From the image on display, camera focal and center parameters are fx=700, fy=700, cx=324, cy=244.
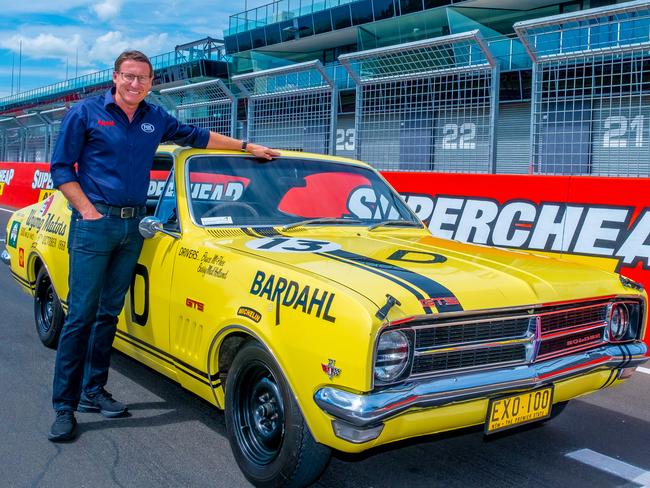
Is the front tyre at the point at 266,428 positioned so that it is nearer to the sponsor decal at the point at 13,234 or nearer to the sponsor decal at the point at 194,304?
the sponsor decal at the point at 194,304

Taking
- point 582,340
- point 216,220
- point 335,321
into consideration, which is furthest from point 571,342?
point 216,220

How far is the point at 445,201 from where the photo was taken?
7.50 m

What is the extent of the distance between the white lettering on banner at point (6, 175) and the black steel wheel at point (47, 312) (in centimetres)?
1616

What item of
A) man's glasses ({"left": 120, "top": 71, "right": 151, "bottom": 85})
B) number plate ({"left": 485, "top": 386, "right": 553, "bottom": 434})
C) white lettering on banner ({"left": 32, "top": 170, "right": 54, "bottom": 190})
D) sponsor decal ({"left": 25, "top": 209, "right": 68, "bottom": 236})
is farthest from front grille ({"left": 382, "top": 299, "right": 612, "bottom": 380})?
white lettering on banner ({"left": 32, "top": 170, "right": 54, "bottom": 190})

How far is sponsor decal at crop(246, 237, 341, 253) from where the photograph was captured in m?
3.61

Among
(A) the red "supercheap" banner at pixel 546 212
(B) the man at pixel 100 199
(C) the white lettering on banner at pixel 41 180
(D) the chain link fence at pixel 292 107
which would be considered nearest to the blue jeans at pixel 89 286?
(B) the man at pixel 100 199

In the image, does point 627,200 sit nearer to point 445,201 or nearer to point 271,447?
point 445,201

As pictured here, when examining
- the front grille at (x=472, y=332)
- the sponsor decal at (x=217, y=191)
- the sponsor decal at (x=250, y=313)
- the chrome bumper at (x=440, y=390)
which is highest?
the sponsor decal at (x=217, y=191)

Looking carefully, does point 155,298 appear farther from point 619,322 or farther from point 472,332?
point 619,322

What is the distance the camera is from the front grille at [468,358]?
9.78 feet

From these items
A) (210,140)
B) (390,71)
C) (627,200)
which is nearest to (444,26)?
(390,71)

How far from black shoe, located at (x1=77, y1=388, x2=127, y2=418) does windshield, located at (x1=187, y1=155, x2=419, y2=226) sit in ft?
4.00

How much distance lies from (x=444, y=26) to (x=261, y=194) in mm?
26191

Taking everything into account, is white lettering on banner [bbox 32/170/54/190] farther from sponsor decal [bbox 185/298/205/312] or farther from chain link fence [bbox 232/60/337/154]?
sponsor decal [bbox 185/298/205/312]
